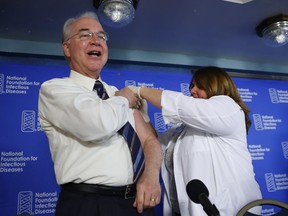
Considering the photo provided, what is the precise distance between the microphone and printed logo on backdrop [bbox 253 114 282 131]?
1726 mm

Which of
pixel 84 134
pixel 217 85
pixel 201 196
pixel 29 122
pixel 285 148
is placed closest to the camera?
pixel 201 196

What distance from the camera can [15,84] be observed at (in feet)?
5.89

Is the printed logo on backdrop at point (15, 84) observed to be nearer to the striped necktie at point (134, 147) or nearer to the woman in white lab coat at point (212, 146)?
the woman in white lab coat at point (212, 146)

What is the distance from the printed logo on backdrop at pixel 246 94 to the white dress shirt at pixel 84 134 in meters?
1.59

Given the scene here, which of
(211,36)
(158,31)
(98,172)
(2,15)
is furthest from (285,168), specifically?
(2,15)

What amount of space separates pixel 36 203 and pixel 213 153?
1.02 m

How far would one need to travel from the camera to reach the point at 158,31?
221 centimetres

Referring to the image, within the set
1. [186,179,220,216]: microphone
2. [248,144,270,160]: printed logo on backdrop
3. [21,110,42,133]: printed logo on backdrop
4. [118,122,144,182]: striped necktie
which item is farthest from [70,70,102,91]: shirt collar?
[248,144,270,160]: printed logo on backdrop

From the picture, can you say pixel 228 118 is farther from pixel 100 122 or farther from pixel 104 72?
pixel 104 72

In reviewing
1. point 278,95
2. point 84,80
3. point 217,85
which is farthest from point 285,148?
point 84,80

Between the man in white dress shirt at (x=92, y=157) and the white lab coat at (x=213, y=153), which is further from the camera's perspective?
the white lab coat at (x=213, y=153)

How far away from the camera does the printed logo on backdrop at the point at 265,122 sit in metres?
2.30

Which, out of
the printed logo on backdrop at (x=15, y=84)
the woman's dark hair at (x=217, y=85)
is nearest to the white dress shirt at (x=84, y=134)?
the woman's dark hair at (x=217, y=85)

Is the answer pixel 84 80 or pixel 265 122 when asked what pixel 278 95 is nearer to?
pixel 265 122
